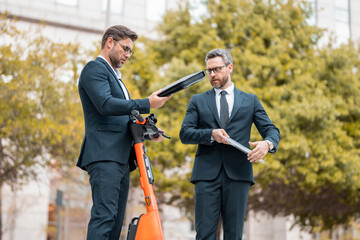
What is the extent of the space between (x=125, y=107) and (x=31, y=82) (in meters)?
9.38

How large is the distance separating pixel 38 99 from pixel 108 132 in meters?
9.68

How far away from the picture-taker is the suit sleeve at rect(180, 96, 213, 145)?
434 centimetres

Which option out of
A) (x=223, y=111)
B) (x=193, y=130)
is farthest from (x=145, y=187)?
(x=223, y=111)

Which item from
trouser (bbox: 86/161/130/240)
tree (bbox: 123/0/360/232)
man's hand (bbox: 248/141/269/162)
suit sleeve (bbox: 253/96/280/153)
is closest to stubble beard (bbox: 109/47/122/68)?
trouser (bbox: 86/161/130/240)

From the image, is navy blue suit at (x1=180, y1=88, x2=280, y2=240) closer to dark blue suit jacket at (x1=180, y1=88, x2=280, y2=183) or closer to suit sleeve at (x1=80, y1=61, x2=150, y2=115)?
dark blue suit jacket at (x1=180, y1=88, x2=280, y2=183)

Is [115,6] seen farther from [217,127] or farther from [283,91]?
[217,127]

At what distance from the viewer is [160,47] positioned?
583 inches

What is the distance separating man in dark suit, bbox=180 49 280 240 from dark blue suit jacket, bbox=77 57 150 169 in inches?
33.2

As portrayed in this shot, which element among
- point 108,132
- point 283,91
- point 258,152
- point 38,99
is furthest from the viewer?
point 38,99

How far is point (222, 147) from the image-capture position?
452cm

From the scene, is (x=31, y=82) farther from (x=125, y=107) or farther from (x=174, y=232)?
(x=174, y=232)

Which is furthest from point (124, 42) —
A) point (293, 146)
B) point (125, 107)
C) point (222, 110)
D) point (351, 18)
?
point (351, 18)

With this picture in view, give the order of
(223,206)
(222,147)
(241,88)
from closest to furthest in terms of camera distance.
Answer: (223,206)
(222,147)
(241,88)

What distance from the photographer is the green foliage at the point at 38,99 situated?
1205cm
